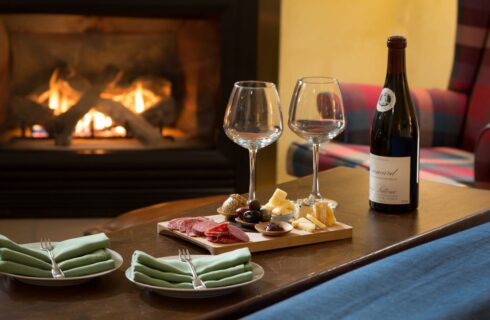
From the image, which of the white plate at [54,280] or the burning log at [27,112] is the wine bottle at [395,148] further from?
the burning log at [27,112]

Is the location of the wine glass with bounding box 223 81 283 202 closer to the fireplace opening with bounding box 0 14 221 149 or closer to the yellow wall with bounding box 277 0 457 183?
the fireplace opening with bounding box 0 14 221 149

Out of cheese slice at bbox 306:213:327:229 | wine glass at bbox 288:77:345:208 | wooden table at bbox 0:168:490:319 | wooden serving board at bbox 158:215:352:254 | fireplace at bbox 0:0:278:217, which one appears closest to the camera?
wooden table at bbox 0:168:490:319

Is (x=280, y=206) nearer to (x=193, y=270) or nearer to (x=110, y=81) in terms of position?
(x=193, y=270)

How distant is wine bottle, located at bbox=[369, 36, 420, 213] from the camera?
4.89 feet

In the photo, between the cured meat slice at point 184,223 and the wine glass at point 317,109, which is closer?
the cured meat slice at point 184,223

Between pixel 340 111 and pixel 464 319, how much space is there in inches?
32.9

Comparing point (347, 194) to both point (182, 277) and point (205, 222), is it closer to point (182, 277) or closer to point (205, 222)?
point (205, 222)

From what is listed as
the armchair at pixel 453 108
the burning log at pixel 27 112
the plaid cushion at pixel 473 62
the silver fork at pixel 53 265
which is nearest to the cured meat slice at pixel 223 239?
the silver fork at pixel 53 265

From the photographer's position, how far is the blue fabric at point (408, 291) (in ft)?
2.16

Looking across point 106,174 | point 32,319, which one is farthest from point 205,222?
point 106,174

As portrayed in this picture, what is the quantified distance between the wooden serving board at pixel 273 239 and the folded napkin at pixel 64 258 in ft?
0.51

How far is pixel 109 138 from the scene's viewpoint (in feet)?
10.8

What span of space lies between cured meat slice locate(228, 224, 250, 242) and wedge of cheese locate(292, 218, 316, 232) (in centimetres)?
10

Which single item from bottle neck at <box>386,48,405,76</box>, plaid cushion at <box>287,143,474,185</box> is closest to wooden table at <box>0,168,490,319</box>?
bottle neck at <box>386,48,405,76</box>
